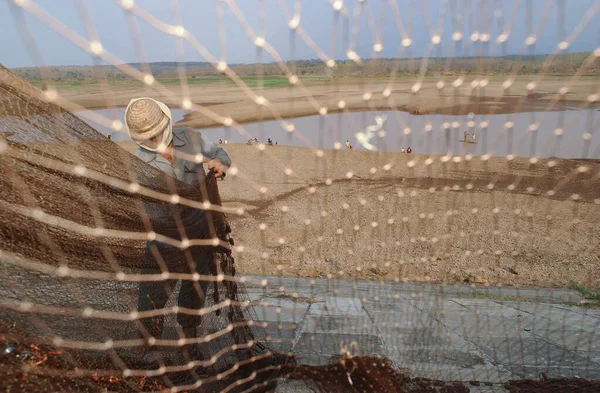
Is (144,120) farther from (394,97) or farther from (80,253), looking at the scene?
(394,97)

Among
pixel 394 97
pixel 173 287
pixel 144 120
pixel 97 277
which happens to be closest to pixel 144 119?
pixel 144 120

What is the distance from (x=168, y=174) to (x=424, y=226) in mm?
4242

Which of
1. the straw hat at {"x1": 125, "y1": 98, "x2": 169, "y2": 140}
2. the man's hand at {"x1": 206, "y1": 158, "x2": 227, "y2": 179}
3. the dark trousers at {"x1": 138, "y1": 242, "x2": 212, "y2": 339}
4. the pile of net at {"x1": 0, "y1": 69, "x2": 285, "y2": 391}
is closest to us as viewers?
the pile of net at {"x1": 0, "y1": 69, "x2": 285, "y2": 391}

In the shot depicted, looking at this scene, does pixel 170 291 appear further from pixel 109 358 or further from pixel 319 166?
pixel 319 166

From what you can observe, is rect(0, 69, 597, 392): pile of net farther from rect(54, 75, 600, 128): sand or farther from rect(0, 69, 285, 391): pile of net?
rect(54, 75, 600, 128): sand

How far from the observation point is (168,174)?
192cm

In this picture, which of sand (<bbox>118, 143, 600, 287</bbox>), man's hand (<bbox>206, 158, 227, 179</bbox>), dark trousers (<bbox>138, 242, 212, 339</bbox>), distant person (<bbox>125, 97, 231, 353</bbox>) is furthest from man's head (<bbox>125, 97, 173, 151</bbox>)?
sand (<bbox>118, 143, 600, 287</bbox>)

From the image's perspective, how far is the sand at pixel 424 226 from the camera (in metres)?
4.56

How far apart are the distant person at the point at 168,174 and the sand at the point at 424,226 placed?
50 cm

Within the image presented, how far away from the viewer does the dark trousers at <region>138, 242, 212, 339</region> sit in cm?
168

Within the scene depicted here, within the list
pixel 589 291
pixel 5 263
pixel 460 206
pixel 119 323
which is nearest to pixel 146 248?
pixel 119 323

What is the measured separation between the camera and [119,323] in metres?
1.50

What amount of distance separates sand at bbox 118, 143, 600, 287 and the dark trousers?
827 millimetres

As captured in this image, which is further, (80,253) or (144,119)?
(144,119)
